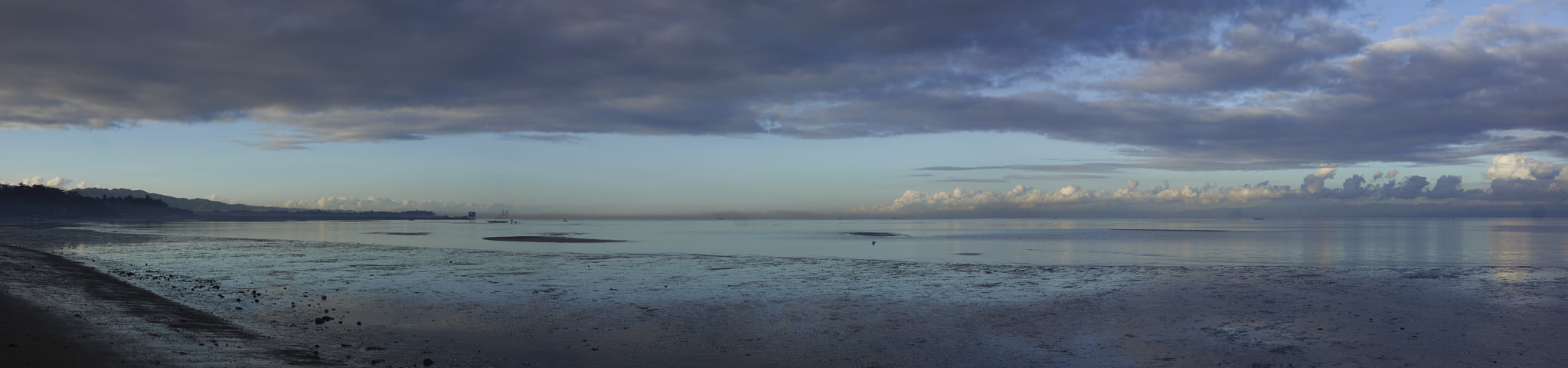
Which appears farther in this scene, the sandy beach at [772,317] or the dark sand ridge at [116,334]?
the sandy beach at [772,317]

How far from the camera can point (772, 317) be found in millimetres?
21047

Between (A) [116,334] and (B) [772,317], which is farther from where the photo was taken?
(B) [772,317]

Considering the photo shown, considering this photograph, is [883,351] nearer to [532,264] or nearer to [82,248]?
[532,264]

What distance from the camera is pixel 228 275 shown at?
32.9m

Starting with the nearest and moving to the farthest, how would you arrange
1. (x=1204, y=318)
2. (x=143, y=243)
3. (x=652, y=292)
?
(x=1204, y=318) < (x=652, y=292) < (x=143, y=243)

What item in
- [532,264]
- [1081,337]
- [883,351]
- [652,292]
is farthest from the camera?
[532,264]

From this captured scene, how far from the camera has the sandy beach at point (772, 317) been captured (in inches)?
589

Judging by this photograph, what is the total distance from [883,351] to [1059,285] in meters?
16.9

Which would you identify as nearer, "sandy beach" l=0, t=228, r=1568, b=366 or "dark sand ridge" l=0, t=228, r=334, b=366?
"dark sand ridge" l=0, t=228, r=334, b=366

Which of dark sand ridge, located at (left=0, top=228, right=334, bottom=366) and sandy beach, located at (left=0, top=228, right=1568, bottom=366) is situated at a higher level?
dark sand ridge, located at (left=0, top=228, right=334, bottom=366)

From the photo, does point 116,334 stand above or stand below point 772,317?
above

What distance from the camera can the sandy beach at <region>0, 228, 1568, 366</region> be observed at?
49.1 ft

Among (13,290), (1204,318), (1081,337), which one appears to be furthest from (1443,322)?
(13,290)

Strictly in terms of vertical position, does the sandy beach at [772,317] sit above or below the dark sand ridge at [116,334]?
below
